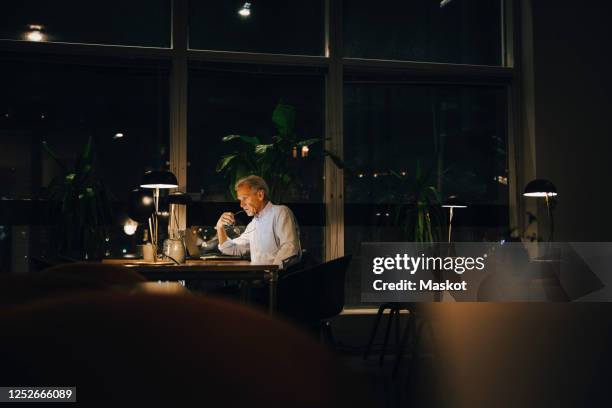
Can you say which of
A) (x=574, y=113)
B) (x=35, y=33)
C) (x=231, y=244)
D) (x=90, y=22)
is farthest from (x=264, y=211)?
(x=574, y=113)

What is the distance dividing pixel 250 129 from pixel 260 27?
992 mm

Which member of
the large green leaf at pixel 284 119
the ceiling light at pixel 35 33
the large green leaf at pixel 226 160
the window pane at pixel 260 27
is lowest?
the large green leaf at pixel 226 160

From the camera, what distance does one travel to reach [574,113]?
6234mm

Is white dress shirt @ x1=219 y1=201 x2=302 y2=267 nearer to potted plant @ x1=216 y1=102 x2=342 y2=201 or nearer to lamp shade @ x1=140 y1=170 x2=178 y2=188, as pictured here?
lamp shade @ x1=140 y1=170 x2=178 y2=188

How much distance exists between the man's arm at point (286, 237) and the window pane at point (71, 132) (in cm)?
177

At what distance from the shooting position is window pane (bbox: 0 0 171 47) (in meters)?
5.66

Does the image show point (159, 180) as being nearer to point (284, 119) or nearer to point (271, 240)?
point (271, 240)

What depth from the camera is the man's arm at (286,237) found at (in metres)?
4.43

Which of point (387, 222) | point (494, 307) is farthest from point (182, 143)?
point (494, 307)

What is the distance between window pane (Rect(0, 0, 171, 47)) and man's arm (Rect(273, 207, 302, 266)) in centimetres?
241

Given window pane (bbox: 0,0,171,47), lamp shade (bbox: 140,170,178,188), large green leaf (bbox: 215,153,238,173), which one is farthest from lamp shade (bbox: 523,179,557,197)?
window pane (bbox: 0,0,171,47)

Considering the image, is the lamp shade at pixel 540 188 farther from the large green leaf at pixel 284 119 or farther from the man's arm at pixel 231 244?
the man's arm at pixel 231 244

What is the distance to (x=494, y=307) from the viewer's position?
3.29 feet

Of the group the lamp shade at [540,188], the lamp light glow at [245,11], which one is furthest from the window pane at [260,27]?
the lamp shade at [540,188]
